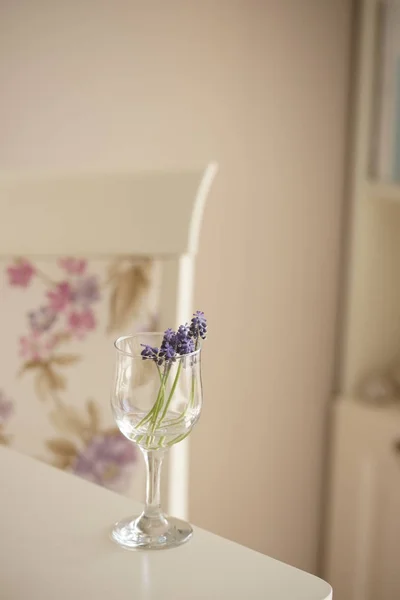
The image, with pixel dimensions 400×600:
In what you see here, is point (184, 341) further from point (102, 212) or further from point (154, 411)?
point (102, 212)

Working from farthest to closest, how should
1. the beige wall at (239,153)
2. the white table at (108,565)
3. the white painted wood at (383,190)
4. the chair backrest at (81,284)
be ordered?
the white painted wood at (383,190) → the beige wall at (239,153) → the chair backrest at (81,284) → the white table at (108,565)

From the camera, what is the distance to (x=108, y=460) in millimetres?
1203

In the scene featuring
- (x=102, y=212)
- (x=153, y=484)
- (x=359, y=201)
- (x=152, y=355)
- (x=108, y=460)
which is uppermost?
(x=359, y=201)

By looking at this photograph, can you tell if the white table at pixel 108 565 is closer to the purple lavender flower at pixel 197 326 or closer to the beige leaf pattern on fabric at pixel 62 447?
the purple lavender flower at pixel 197 326

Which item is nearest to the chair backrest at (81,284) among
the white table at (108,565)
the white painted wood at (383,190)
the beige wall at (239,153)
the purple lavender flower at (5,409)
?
the purple lavender flower at (5,409)

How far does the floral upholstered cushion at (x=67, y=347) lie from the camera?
1.16 meters

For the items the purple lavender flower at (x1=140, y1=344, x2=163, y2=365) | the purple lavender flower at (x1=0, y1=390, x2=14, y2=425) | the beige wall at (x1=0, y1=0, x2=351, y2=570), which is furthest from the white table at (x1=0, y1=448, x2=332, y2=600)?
the beige wall at (x1=0, y1=0, x2=351, y2=570)

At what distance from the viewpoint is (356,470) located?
5.90 ft

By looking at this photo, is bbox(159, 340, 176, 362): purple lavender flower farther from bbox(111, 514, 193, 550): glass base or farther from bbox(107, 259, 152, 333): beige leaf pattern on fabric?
bbox(107, 259, 152, 333): beige leaf pattern on fabric

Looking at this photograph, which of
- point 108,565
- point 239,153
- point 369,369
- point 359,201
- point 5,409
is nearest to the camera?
point 108,565

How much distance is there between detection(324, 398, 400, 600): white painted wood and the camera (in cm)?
173

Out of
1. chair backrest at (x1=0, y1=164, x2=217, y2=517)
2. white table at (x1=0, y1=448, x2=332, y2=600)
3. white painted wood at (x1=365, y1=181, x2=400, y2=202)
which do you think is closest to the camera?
white table at (x1=0, y1=448, x2=332, y2=600)

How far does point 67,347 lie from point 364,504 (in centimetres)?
94

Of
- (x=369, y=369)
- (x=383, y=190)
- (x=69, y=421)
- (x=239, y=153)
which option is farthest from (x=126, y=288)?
(x=369, y=369)
